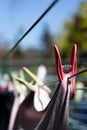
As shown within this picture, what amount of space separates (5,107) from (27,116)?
40cm

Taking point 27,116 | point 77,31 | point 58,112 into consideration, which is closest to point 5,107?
point 27,116

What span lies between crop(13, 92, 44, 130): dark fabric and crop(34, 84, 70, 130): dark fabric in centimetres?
19

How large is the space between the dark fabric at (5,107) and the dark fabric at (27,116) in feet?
0.63

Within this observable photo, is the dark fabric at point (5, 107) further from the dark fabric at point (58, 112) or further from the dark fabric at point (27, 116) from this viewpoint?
the dark fabric at point (58, 112)

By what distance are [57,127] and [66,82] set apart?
0.23 feet

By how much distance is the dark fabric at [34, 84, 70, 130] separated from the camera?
73cm

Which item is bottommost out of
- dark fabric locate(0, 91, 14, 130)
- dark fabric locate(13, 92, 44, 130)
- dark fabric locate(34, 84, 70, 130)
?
dark fabric locate(34, 84, 70, 130)

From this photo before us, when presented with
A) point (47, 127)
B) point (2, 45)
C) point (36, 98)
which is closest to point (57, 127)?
point (47, 127)

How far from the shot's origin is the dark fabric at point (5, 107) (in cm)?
127

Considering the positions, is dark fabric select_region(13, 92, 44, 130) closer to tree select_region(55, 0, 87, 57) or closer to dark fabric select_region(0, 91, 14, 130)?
dark fabric select_region(0, 91, 14, 130)

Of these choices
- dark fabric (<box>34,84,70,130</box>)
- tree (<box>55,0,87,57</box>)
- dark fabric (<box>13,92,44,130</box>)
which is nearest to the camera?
dark fabric (<box>34,84,70,130</box>)

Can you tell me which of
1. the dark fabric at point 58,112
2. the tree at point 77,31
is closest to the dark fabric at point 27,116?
the dark fabric at point 58,112

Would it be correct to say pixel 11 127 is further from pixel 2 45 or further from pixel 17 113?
pixel 2 45

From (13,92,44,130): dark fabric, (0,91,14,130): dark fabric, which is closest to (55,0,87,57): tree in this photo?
(0,91,14,130): dark fabric
